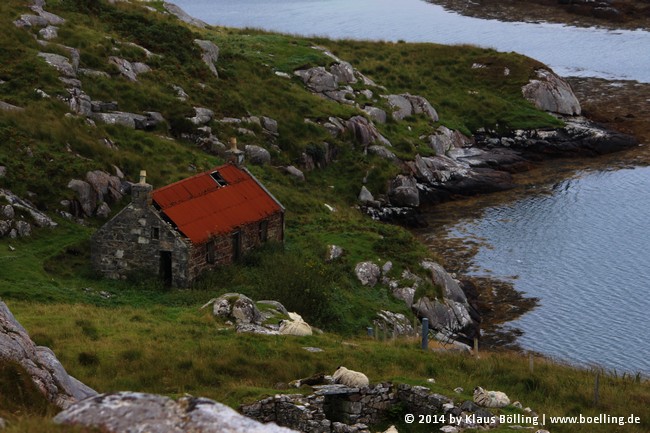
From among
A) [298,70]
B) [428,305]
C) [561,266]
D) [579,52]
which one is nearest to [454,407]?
[428,305]

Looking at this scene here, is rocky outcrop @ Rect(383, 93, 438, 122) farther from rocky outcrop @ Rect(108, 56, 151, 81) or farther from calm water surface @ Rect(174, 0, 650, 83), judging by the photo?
calm water surface @ Rect(174, 0, 650, 83)

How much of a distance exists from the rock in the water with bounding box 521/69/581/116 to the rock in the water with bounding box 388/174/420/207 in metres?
30.2

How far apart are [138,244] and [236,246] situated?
5.33m

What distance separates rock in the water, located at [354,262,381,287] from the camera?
53.7 metres

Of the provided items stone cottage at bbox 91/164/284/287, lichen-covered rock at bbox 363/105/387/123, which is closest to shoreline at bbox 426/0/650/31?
lichen-covered rock at bbox 363/105/387/123

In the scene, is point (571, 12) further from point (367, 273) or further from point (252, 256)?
point (252, 256)

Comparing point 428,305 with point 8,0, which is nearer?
point 428,305

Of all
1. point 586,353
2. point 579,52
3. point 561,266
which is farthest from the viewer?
point 579,52

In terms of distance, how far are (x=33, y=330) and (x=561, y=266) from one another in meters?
42.1

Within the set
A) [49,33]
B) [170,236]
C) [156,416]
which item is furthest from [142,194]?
[156,416]

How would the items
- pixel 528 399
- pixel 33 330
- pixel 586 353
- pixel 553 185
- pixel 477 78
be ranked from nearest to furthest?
pixel 528 399 < pixel 33 330 < pixel 586 353 < pixel 553 185 < pixel 477 78

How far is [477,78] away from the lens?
10762cm

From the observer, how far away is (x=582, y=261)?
6812 cm

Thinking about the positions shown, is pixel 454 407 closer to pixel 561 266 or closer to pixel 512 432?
pixel 512 432
